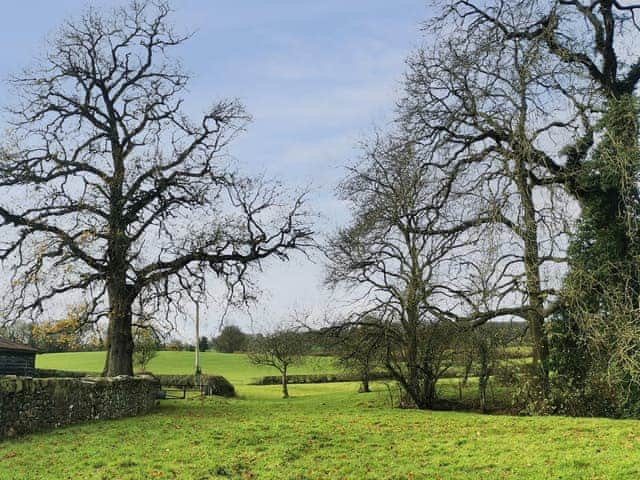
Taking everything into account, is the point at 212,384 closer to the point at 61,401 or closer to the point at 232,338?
the point at 61,401

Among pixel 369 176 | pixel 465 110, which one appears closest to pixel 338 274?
pixel 369 176

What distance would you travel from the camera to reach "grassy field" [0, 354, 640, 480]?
32.2 ft

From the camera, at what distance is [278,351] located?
129ft

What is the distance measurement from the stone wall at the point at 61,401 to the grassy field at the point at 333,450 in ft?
1.78

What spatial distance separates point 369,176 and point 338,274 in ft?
12.7

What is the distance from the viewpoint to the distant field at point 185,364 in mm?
53406

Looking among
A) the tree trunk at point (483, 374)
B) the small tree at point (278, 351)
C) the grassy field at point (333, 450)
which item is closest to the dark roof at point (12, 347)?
the small tree at point (278, 351)

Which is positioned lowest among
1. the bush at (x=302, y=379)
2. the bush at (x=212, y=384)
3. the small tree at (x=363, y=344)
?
the bush at (x=302, y=379)

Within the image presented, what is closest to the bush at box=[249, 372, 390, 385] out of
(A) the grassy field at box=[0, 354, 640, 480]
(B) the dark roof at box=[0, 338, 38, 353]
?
(B) the dark roof at box=[0, 338, 38, 353]

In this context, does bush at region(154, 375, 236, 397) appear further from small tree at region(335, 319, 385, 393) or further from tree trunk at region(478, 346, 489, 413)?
tree trunk at region(478, 346, 489, 413)

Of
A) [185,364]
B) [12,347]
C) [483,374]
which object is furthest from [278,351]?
[185,364]

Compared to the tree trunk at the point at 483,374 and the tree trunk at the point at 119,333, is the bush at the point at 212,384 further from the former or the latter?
the tree trunk at the point at 483,374

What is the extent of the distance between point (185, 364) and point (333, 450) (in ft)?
169

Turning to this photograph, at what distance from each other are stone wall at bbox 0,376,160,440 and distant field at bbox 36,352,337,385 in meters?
29.9
